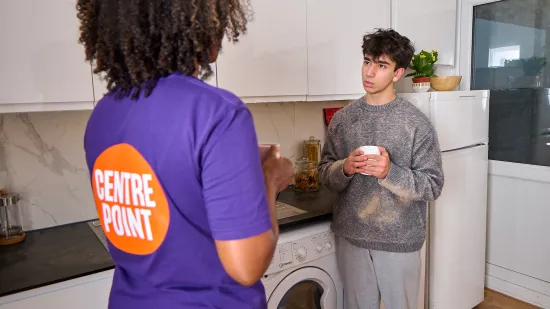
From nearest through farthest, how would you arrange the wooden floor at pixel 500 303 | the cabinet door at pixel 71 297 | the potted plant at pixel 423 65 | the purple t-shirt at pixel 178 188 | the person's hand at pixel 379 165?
the purple t-shirt at pixel 178 188 → the cabinet door at pixel 71 297 → the person's hand at pixel 379 165 → the potted plant at pixel 423 65 → the wooden floor at pixel 500 303

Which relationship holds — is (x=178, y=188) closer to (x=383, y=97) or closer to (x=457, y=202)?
(x=383, y=97)

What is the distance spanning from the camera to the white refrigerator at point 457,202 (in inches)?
88.1

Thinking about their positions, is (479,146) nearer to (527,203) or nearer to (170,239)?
(527,203)

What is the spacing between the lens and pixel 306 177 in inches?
89.3

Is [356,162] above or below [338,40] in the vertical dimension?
below

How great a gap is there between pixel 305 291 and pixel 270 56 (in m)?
1.04

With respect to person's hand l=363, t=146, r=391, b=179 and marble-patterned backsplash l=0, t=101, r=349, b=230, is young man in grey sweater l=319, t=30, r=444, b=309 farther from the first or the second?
marble-patterned backsplash l=0, t=101, r=349, b=230

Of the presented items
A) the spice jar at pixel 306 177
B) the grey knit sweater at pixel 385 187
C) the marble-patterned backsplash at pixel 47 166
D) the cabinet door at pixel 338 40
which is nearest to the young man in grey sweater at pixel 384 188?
the grey knit sweater at pixel 385 187

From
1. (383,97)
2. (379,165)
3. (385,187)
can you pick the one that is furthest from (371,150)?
(383,97)

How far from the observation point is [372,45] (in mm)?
1723

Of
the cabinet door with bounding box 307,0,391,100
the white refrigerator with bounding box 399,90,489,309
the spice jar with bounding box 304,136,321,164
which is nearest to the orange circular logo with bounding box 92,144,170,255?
the cabinet door with bounding box 307,0,391,100

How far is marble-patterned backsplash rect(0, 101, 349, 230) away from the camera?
166cm

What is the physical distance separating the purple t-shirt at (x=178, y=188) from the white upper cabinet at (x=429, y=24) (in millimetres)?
1877

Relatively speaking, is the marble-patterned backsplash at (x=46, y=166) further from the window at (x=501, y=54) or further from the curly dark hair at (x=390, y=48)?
the window at (x=501, y=54)
